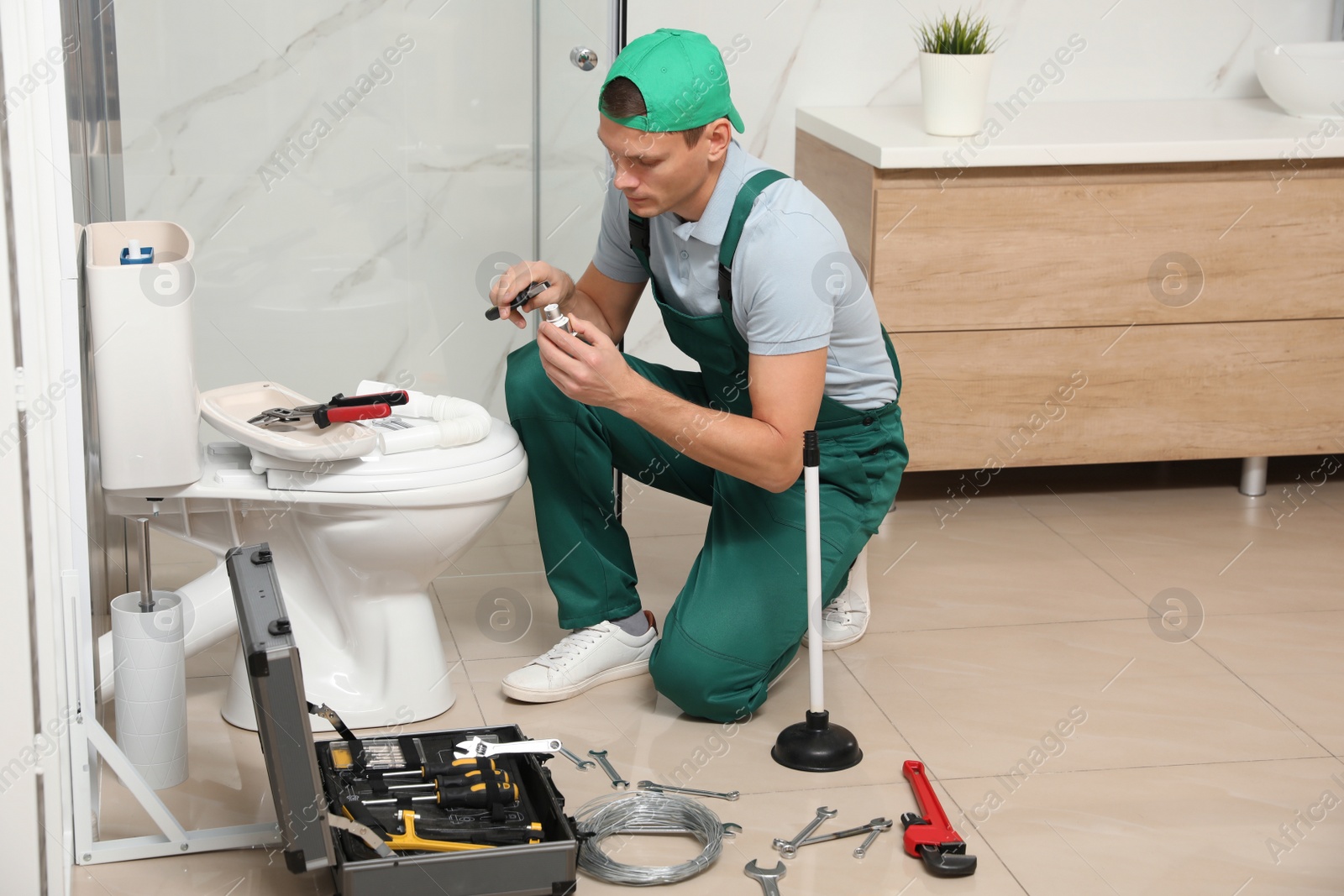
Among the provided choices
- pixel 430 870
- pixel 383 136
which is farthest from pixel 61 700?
pixel 383 136

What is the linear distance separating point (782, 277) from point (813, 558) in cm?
36

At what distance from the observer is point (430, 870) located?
1.51 metres

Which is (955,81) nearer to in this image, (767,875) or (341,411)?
(341,411)

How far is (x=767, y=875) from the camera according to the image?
1.63 meters

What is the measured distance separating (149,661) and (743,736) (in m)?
0.78

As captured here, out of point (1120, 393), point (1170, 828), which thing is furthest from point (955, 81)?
point (1170, 828)

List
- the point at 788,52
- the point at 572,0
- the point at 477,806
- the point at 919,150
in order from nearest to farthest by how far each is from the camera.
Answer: the point at 477,806 < the point at 572,0 < the point at 919,150 < the point at 788,52

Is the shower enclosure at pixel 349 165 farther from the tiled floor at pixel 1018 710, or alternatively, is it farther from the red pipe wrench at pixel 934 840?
the red pipe wrench at pixel 934 840

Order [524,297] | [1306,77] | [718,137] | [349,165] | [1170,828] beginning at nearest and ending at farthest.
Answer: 1. [1170,828]
2. [718,137]
3. [524,297]
4. [349,165]
5. [1306,77]

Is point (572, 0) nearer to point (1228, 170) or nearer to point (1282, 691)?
point (1228, 170)

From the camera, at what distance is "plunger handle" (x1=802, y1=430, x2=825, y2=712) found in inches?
70.6

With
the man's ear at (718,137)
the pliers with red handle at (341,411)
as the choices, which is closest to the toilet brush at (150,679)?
the pliers with red handle at (341,411)

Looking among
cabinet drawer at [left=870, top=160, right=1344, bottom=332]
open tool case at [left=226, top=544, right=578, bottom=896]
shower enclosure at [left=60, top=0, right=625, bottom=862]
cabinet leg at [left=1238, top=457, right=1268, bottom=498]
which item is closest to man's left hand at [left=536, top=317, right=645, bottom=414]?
open tool case at [left=226, top=544, right=578, bottom=896]

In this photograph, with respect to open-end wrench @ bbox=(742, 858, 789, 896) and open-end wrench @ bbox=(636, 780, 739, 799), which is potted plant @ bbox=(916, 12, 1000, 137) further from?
open-end wrench @ bbox=(742, 858, 789, 896)
